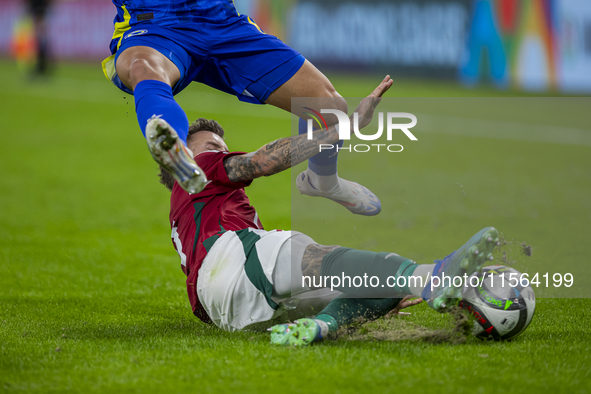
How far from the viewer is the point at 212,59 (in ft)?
10.8

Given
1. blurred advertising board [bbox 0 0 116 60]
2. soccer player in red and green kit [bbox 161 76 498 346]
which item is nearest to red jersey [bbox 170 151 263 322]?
soccer player in red and green kit [bbox 161 76 498 346]

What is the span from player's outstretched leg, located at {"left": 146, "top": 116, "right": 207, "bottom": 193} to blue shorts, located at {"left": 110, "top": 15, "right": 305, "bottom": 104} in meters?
0.77

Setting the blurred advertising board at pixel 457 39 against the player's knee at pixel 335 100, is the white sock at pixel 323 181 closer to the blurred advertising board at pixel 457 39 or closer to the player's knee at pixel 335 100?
the player's knee at pixel 335 100

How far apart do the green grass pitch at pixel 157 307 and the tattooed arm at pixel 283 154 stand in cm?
73

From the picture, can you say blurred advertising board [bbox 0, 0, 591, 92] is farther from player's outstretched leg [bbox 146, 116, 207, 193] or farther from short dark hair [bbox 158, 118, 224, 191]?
player's outstretched leg [bbox 146, 116, 207, 193]

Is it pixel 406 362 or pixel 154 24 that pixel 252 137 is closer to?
pixel 154 24

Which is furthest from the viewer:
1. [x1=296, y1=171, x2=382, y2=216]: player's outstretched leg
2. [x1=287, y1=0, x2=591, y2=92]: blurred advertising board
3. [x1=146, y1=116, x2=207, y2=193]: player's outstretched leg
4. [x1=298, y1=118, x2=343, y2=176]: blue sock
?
[x1=287, y1=0, x2=591, y2=92]: blurred advertising board

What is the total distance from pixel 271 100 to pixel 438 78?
12.7 meters

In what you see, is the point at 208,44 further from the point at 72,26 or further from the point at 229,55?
the point at 72,26

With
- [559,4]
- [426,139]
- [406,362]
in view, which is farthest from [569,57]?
[406,362]

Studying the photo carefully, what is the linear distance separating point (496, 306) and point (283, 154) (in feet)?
3.66

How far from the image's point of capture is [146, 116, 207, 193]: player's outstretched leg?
234cm

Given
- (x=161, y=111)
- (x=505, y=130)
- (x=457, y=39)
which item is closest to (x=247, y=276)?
Result: (x=161, y=111)

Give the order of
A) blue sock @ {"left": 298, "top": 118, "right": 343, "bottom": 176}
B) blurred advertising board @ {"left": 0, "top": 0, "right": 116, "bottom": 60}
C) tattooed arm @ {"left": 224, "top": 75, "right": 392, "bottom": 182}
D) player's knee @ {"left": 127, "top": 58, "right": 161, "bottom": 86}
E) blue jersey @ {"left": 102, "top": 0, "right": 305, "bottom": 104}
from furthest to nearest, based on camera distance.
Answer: blurred advertising board @ {"left": 0, "top": 0, "right": 116, "bottom": 60}, blue sock @ {"left": 298, "top": 118, "right": 343, "bottom": 176}, blue jersey @ {"left": 102, "top": 0, "right": 305, "bottom": 104}, tattooed arm @ {"left": 224, "top": 75, "right": 392, "bottom": 182}, player's knee @ {"left": 127, "top": 58, "right": 161, "bottom": 86}
